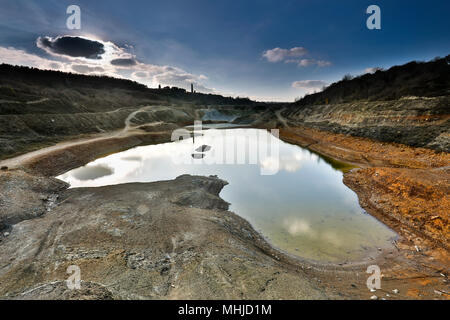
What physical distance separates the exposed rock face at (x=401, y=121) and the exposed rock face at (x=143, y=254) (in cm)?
2805

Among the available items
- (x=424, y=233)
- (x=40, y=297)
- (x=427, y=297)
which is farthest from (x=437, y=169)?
(x=40, y=297)

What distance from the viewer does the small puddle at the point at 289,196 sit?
11859 millimetres

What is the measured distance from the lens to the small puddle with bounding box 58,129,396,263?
467 inches

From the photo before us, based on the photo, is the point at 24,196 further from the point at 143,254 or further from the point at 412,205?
the point at 412,205

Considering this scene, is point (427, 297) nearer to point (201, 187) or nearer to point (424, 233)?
point (424, 233)

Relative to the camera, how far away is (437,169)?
63.6 feet

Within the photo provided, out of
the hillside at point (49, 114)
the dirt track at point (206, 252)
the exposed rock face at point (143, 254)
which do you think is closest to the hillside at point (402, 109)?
the dirt track at point (206, 252)

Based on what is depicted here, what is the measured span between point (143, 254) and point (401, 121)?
3896 cm

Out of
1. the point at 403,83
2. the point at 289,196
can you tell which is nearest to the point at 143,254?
the point at 289,196

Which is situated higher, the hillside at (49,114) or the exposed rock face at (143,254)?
the hillside at (49,114)

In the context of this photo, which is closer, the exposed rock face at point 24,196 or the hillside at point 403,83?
the exposed rock face at point 24,196

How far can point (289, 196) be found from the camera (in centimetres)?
1770

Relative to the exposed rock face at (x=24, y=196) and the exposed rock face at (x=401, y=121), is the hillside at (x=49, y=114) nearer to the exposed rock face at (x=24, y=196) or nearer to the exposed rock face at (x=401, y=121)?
the exposed rock face at (x=24, y=196)

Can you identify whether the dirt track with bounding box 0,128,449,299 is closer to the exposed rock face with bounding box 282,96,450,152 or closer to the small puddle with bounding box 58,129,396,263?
→ the small puddle with bounding box 58,129,396,263
